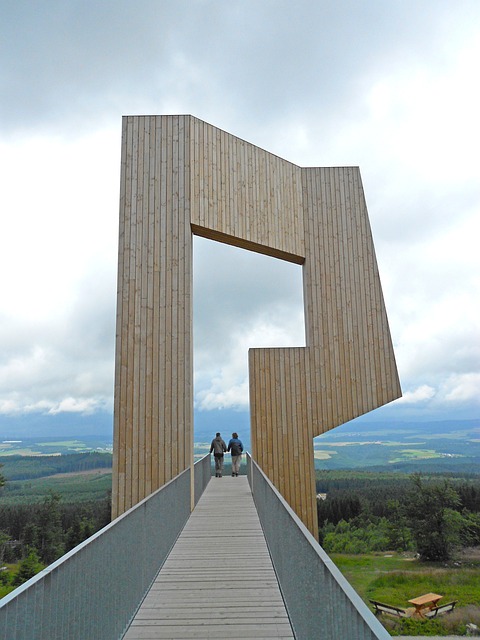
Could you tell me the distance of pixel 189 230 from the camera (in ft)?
35.8

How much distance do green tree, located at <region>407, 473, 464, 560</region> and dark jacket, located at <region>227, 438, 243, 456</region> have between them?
52.0ft

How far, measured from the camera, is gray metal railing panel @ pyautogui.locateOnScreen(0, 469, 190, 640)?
237 cm

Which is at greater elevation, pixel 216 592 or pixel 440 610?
pixel 216 592

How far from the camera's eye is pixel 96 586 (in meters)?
3.39

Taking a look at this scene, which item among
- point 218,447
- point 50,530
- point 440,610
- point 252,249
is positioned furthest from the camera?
point 50,530

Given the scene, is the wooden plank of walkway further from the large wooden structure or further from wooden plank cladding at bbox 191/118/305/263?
wooden plank cladding at bbox 191/118/305/263

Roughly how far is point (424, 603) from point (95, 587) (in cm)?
2237

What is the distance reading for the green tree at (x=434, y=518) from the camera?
84.4 ft

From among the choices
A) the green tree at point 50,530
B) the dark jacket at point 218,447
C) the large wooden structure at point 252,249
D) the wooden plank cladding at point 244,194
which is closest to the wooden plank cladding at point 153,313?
the large wooden structure at point 252,249

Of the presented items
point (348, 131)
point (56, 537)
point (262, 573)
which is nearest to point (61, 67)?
point (348, 131)

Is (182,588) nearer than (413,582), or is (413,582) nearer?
(182,588)

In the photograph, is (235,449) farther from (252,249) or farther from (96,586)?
(96,586)

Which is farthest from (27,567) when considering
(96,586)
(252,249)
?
(96,586)

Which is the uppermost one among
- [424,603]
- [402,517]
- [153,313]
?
[153,313]
